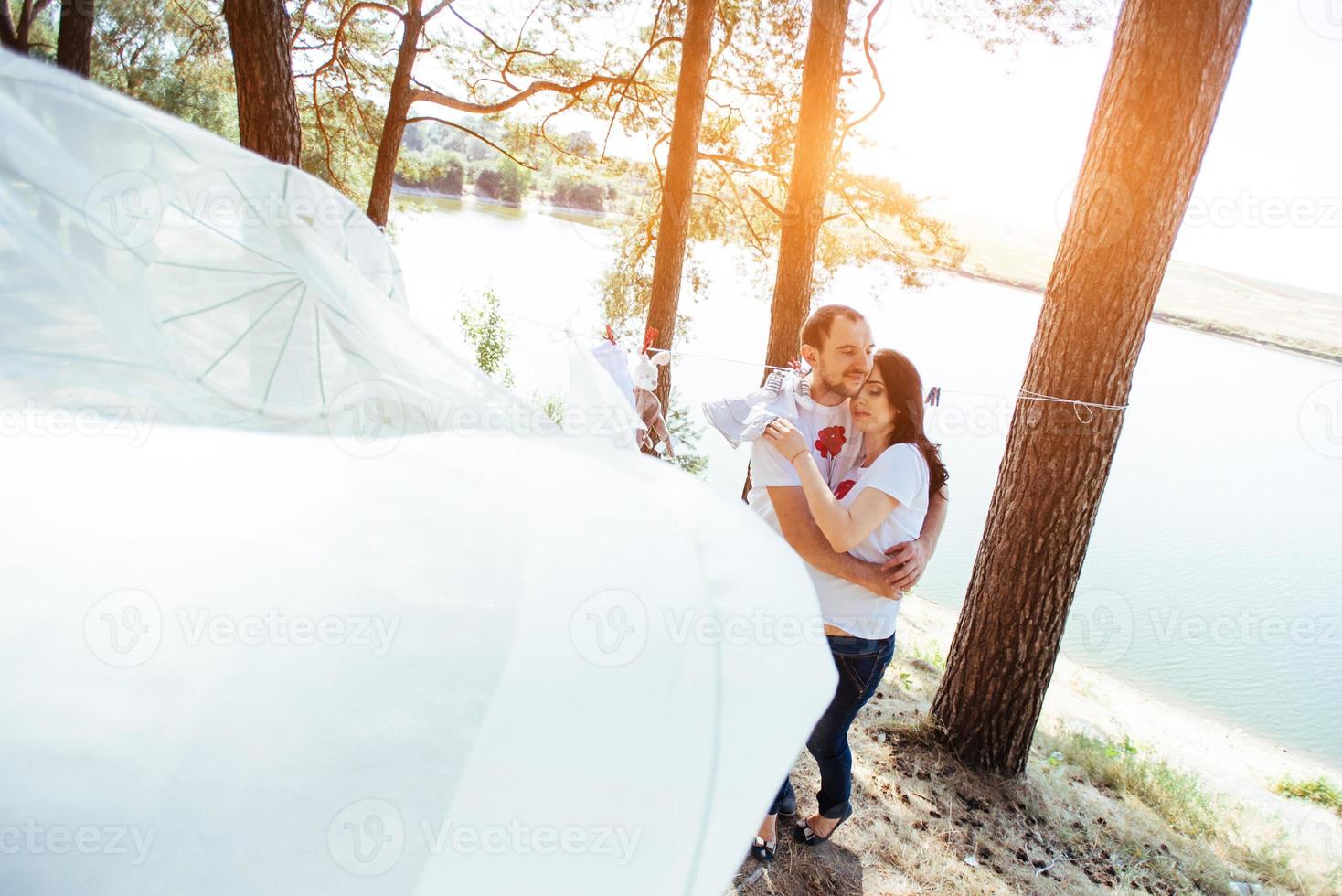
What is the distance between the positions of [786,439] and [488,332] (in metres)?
14.2

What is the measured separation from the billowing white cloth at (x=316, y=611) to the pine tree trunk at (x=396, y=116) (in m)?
6.90

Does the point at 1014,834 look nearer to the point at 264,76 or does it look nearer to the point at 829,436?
the point at 829,436

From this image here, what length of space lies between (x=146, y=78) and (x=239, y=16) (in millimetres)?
7943

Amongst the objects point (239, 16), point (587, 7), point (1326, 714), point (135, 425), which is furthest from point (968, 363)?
point (135, 425)

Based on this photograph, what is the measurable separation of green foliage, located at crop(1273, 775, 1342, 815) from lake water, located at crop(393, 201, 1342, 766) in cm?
290

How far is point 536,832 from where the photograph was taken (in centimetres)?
100

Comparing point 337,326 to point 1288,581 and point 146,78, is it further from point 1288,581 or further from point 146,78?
point 1288,581

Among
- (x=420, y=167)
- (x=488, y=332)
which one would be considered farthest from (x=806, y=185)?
(x=488, y=332)

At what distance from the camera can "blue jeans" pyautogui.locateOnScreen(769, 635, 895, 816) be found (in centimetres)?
196

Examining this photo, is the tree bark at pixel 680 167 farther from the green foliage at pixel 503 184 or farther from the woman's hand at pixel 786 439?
the green foliage at pixel 503 184

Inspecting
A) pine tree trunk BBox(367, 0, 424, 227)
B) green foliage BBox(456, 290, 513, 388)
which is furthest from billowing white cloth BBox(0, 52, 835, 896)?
green foliage BBox(456, 290, 513, 388)

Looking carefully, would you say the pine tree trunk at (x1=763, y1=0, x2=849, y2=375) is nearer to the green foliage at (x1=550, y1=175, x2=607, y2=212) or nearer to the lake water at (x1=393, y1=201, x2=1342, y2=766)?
the lake water at (x1=393, y1=201, x2=1342, y2=766)

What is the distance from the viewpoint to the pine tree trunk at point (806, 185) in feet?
16.6

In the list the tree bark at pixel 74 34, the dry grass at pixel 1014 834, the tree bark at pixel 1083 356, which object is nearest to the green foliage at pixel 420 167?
the tree bark at pixel 74 34
